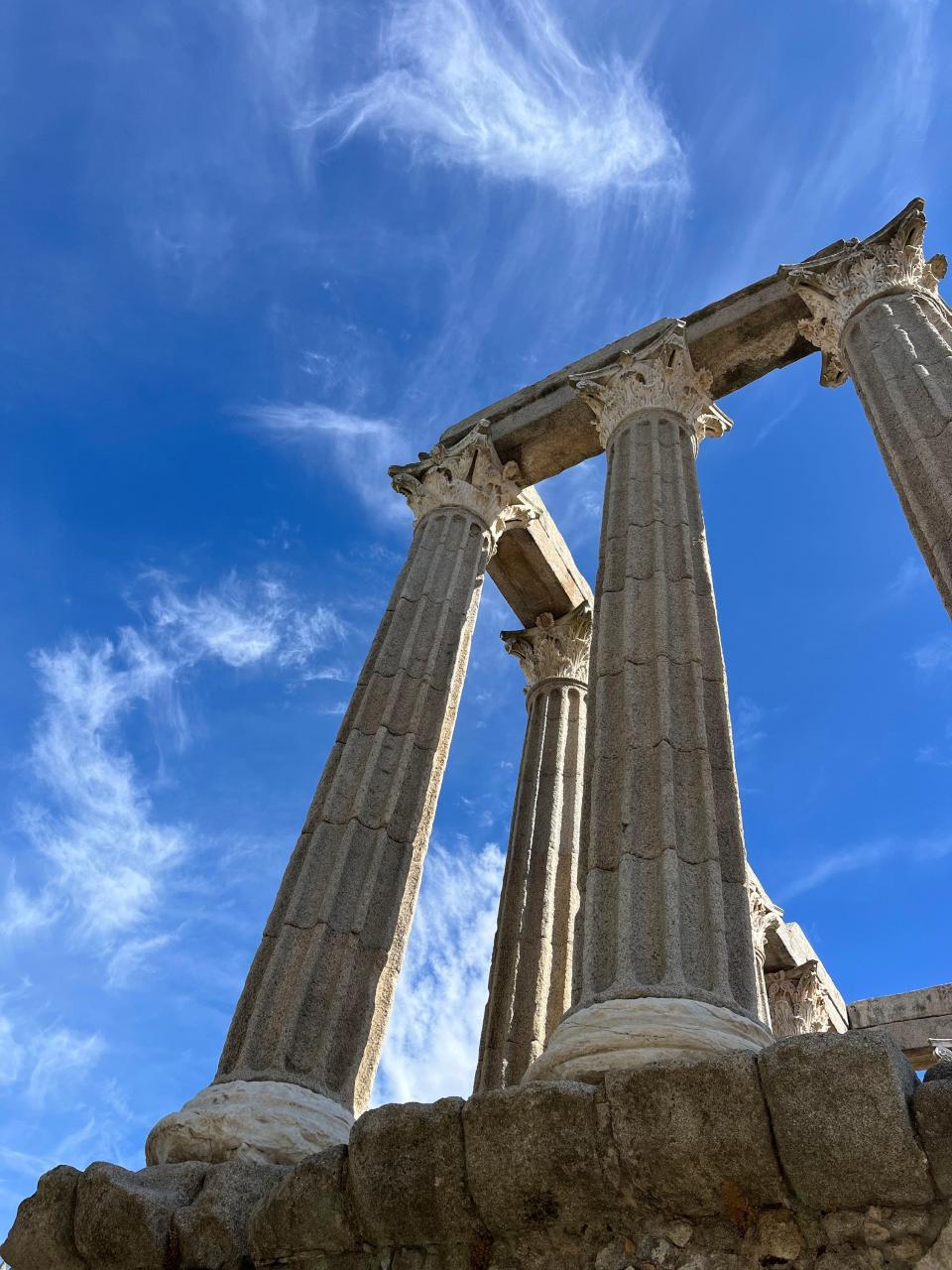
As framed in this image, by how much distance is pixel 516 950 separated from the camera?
47.3 ft

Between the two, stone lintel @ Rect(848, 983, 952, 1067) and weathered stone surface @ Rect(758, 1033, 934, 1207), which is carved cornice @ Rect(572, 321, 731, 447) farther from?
stone lintel @ Rect(848, 983, 952, 1067)

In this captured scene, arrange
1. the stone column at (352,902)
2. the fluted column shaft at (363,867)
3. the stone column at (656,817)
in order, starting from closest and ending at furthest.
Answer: the stone column at (656,817) → the stone column at (352,902) → the fluted column shaft at (363,867)

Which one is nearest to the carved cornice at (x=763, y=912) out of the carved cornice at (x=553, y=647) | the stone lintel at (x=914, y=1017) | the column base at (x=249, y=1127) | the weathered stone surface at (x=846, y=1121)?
the stone lintel at (x=914, y=1017)

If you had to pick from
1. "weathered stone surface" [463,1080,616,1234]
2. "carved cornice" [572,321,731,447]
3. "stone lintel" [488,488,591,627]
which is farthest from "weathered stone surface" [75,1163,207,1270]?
"stone lintel" [488,488,591,627]

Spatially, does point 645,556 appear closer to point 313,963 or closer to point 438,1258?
point 313,963

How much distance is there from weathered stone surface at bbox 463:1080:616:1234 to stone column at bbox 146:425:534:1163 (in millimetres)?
2720

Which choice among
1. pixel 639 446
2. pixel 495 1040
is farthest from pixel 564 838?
pixel 639 446

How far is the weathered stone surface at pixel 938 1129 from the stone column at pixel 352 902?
188 inches

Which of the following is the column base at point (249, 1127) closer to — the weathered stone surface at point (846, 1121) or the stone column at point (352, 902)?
the stone column at point (352, 902)

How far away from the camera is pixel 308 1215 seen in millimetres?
6238

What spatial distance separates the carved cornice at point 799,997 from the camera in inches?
833

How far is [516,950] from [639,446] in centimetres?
710

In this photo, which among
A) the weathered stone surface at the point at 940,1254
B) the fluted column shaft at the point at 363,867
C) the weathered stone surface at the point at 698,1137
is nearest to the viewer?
the weathered stone surface at the point at 940,1254

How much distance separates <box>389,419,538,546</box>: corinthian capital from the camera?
16406 millimetres
